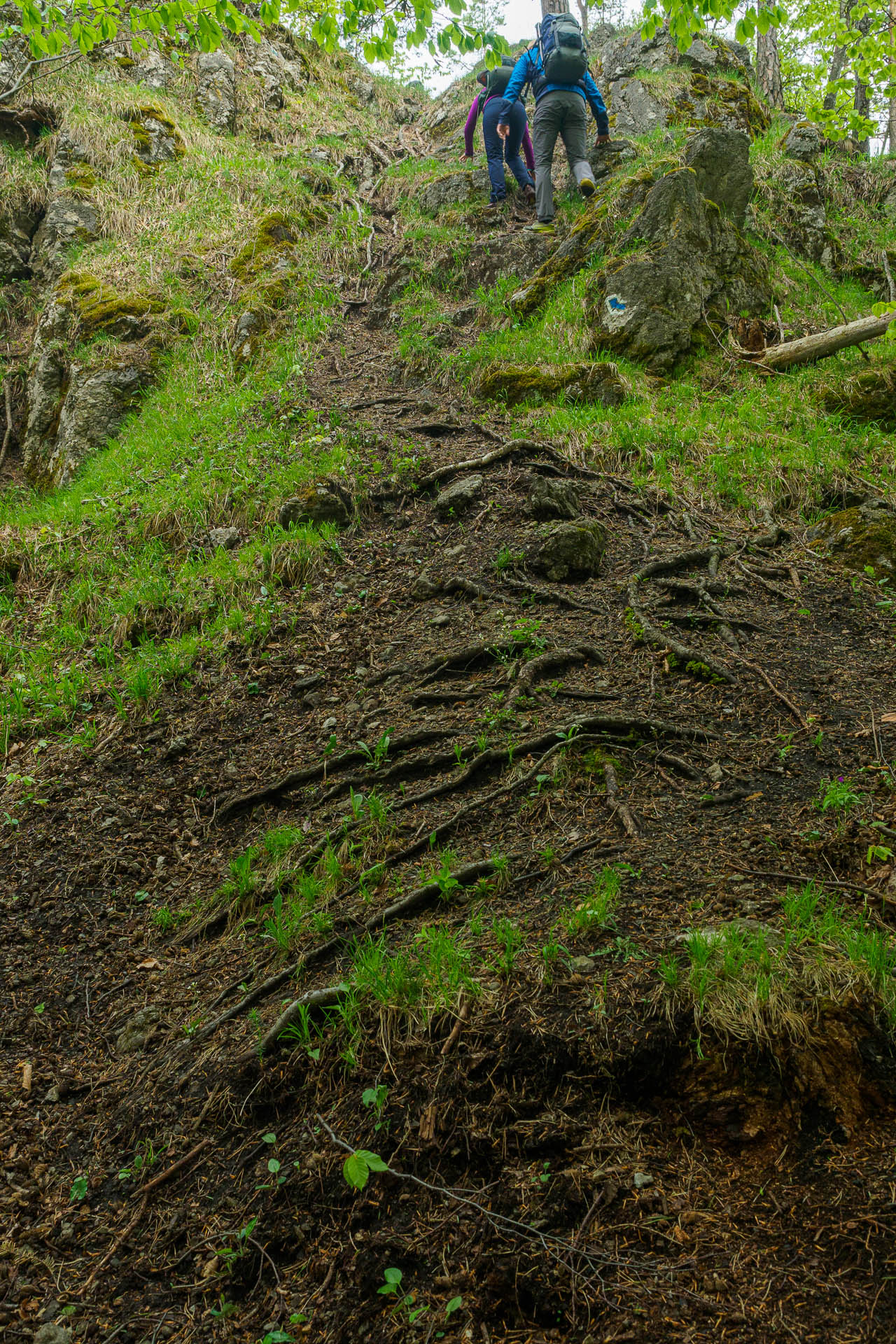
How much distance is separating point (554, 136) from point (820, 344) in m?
4.51

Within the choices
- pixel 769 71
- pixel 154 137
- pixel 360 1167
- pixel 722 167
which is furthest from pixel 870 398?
pixel 154 137

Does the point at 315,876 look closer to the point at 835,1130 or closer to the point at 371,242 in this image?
the point at 835,1130

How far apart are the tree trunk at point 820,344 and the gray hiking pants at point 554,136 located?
3.68 m

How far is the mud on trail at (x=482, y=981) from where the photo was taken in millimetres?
2043

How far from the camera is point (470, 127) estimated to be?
1084 centimetres

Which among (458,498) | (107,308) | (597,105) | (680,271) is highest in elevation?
(597,105)

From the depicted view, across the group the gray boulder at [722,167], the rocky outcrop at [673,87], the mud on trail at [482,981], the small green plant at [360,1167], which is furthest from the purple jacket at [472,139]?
the small green plant at [360,1167]

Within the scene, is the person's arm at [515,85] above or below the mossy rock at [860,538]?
above

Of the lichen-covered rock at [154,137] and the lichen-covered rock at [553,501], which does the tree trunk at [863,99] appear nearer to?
the lichen-covered rock at [154,137]

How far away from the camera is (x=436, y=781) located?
12.7ft

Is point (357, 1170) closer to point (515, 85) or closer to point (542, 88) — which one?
point (542, 88)

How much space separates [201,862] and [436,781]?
1346mm

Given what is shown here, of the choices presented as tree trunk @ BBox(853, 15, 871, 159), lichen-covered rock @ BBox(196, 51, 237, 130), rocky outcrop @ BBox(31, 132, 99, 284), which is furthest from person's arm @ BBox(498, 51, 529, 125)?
tree trunk @ BBox(853, 15, 871, 159)

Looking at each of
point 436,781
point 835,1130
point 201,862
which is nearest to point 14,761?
point 201,862
